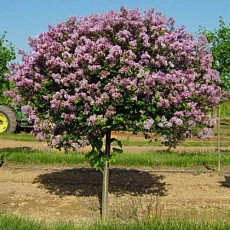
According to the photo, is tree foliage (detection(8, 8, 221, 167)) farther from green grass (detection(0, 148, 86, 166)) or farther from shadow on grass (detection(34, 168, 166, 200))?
green grass (detection(0, 148, 86, 166))

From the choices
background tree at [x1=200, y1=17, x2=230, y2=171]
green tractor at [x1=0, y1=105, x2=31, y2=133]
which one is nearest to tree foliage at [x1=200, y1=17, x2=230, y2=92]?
background tree at [x1=200, y1=17, x2=230, y2=171]

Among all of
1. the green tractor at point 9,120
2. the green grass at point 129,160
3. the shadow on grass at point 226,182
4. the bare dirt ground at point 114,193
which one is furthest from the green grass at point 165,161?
the green tractor at point 9,120

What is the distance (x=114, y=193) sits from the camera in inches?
333

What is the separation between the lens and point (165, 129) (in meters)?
6.27

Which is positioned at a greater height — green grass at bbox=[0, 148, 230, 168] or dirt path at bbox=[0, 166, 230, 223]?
green grass at bbox=[0, 148, 230, 168]

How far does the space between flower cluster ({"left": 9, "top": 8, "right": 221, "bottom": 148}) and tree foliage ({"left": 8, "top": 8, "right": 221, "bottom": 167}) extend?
1cm

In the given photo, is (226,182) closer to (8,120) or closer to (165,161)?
(165,161)

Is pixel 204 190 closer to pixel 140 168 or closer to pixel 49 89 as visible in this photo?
pixel 140 168

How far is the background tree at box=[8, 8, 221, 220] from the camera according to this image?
19.7 feet

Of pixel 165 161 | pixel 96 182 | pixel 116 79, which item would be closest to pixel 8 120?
pixel 165 161

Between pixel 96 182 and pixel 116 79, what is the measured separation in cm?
390

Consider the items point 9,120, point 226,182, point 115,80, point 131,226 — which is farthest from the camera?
point 9,120

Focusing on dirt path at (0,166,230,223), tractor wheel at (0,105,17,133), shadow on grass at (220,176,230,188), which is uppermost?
tractor wheel at (0,105,17,133)

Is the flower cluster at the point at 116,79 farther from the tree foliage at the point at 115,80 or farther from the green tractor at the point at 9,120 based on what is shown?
the green tractor at the point at 9,120
